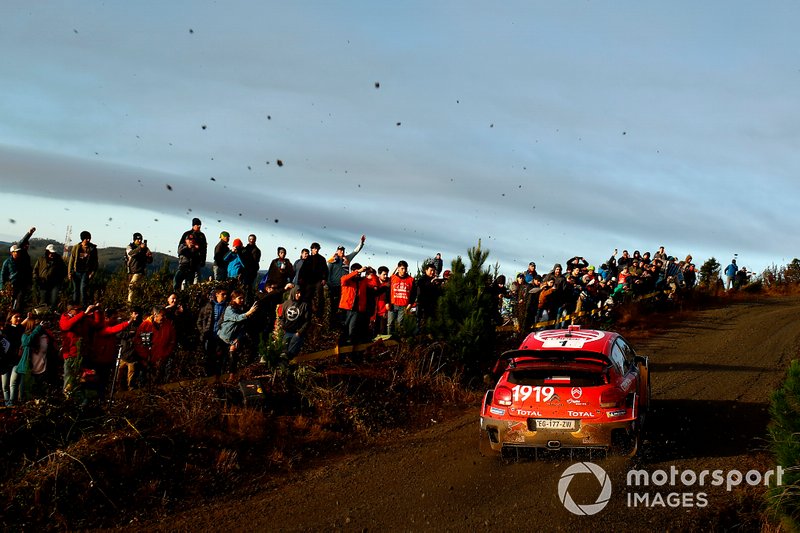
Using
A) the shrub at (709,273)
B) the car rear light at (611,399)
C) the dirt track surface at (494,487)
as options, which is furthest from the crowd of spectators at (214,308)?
the shrub at (709,273)

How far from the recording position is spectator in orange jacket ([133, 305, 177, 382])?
12.7 m

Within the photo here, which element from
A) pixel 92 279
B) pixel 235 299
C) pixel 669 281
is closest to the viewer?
pixel 235 299

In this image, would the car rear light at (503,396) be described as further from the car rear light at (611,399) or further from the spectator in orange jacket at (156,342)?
the spectator in orange jacket at (156,342)

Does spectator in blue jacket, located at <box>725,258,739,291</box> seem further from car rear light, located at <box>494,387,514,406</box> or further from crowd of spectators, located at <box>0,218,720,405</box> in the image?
car rear light, located at <box>494,387,514,406</box>

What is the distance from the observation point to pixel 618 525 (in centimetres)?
888

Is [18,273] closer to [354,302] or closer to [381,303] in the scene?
[354,302]

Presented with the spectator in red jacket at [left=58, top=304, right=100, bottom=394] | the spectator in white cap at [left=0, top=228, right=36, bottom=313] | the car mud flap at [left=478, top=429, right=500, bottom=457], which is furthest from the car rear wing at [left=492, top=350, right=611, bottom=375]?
the spectator in white cap at [left=0, top=228, right=36, bottom=313]

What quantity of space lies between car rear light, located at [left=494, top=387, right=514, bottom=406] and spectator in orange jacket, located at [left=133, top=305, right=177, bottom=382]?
569 centimetres

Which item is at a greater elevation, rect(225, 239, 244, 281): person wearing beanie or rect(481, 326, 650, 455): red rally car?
rect(225, 239, 244, 281): person wearing beanie

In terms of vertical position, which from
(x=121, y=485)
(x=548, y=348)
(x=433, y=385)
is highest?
(x=548, y=348)

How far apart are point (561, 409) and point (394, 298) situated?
7222 millimetres

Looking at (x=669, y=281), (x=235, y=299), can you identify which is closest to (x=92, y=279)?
(x=235, y=299)

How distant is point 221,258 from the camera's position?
18531 millimetres

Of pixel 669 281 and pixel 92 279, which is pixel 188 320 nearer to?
pixel 92 279
